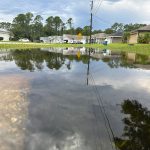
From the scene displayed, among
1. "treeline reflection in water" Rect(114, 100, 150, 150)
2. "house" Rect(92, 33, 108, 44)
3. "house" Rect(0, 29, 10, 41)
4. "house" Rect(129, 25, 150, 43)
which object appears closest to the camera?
"treeline reflection in water" Rect(114, 100, 150, 150)

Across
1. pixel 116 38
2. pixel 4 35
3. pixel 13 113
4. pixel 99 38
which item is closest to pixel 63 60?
pixel 13 113

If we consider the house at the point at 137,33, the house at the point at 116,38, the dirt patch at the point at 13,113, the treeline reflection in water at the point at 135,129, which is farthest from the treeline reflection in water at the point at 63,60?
the house at the point at 116,38

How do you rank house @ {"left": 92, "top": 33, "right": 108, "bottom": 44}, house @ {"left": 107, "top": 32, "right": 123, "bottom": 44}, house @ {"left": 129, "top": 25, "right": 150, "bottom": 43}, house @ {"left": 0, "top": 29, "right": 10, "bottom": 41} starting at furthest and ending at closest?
1. house @ {"left": 92, "top": 33, "right": 108, "bottom": 44}
2. house @ {"left": 107, "top": 32, "right": 123, "bottom": 44}
3. house @ {"left": 0, "top": 29, "right": 10, "bottom": 41}
4. house @ {"left": 129, "top": 25, "right": 150, "bottom": 43}

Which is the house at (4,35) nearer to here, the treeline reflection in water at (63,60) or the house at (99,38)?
the house at (99,38)

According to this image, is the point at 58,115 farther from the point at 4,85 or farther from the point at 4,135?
the point at 4,85

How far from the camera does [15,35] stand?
136 meters

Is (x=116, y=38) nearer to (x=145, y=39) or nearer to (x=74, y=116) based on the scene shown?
(x=145, y=39)

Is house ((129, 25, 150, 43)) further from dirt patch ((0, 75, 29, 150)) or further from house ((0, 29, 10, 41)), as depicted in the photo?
dirt patch ((0, 75, 29, 150))

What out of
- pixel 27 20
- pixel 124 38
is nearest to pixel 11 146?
pixel 124 38

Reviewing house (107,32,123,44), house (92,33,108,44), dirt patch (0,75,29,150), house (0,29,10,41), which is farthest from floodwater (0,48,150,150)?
house (92,33,108,44)

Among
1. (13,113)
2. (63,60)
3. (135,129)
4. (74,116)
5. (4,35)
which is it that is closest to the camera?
(135,129)

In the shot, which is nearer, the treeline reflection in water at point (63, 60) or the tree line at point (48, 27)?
the treeline reflection in water at point (63, 60)

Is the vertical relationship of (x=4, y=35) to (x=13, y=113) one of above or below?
below

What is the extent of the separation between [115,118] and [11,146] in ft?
10.6
